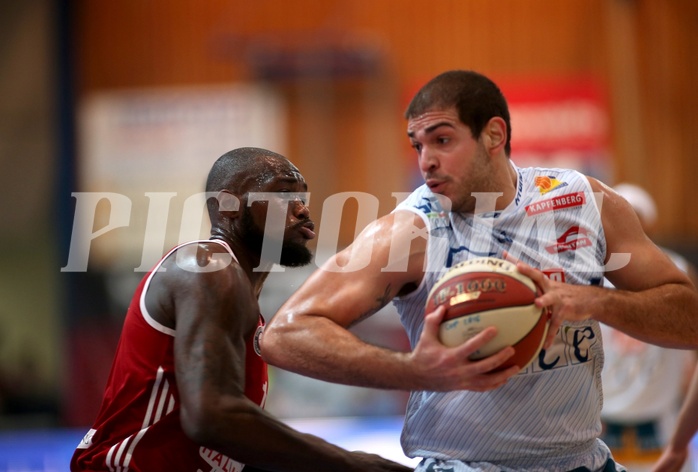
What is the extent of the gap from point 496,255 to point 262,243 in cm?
115

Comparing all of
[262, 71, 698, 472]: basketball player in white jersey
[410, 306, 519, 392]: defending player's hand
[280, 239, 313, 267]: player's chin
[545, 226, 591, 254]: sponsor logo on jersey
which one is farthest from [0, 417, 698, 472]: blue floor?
[410, 306, 519, 392]: defending player's hand

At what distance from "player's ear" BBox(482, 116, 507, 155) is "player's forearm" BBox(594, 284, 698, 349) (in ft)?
2.62

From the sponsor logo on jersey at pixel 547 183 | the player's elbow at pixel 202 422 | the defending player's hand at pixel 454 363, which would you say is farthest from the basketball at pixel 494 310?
the player's elbow at pixel 202 422

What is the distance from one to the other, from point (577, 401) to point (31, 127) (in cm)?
1382

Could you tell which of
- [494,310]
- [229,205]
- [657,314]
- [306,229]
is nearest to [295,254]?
[306,229]

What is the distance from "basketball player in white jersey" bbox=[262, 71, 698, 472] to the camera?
3.38m

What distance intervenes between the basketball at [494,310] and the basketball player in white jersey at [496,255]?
130 mm

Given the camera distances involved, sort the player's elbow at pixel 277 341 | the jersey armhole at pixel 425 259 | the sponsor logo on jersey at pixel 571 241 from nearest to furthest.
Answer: the player's elbow at pixel 277 341
the jersey armhole at pixel 425 259
the sponsor logo on jersey at pixel 571 241

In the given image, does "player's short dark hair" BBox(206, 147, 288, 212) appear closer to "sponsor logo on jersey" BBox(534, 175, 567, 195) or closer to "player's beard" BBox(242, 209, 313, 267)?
"player's beard" BBox(242, 209, 313, 267)

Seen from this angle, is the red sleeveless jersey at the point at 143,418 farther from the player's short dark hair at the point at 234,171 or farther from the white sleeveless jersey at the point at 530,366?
the white sleeveless jersey at the point at 530,366

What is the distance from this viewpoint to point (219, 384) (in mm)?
3398

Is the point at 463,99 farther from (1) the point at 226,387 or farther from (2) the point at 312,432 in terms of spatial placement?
(2) the point at 312,432

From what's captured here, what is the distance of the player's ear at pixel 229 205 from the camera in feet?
13.5

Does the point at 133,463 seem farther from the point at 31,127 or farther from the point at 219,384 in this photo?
the point at 31,127
